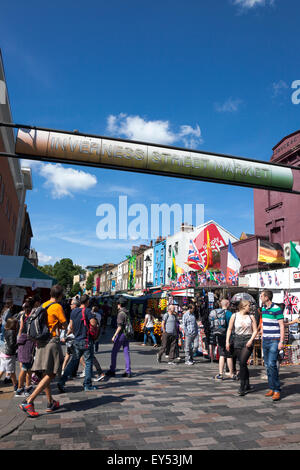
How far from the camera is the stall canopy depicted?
42.2ft

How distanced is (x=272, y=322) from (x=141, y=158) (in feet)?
12.6

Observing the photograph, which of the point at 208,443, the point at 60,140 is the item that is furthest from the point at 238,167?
the point at 208,443

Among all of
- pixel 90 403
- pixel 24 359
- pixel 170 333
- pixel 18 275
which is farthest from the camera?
pixel 18 275

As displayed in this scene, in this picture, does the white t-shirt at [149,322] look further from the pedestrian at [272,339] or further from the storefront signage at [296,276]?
the pedestrian at [272,339]

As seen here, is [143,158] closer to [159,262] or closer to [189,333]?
[189,333]

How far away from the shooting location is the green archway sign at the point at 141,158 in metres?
5.85

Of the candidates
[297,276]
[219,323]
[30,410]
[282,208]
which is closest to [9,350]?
[30,410]

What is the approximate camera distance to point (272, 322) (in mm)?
6051

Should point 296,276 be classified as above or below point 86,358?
above

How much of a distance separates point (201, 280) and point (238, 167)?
9497mm

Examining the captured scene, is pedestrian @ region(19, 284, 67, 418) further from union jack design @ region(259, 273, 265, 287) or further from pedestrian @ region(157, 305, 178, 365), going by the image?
union jack design @ region(259, 273, 265, 287)

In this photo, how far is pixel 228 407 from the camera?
5.30 meters

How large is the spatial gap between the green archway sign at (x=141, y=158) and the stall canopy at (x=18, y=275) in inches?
322

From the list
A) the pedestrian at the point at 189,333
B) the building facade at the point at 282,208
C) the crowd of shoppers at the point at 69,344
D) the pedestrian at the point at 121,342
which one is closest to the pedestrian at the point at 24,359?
the crowd of shoppers at the point at 69,344
